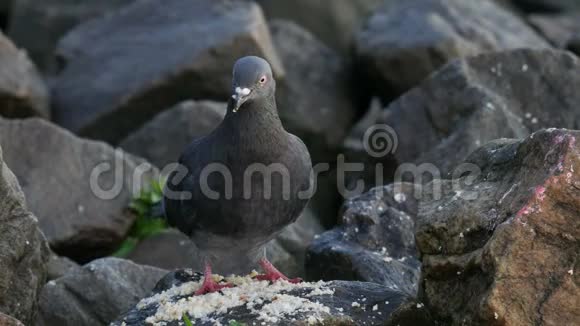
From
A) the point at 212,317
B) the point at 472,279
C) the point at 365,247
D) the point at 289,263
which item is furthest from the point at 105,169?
the point at 472,279

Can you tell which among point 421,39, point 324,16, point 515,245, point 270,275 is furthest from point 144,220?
point 324,16

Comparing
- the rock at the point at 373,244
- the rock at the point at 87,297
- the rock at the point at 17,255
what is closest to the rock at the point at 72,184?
the rock at the point at 87,297

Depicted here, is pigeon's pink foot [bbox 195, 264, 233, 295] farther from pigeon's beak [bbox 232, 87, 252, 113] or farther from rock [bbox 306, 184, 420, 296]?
pigeon's beak [bbox 232, 87, 252, 113]

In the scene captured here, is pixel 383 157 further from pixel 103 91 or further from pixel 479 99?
pixel 103 91

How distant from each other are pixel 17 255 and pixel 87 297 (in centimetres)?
88

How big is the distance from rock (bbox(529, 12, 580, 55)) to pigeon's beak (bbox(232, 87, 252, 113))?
7188 millimetres

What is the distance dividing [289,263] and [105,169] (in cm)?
206

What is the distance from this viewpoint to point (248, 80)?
6367 millimetres

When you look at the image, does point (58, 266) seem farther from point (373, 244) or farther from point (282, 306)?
point (282, 306)

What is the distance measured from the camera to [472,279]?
5.44 meters

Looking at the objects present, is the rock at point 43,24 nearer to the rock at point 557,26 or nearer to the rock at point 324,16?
the rock at point 324,16

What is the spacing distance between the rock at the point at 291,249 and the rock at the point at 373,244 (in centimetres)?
59

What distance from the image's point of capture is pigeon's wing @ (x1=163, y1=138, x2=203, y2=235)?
676cm

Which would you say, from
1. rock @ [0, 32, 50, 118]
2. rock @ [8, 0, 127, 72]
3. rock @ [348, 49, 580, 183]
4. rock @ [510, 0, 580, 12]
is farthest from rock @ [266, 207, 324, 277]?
rock @ [510, 0, 580, 12]
